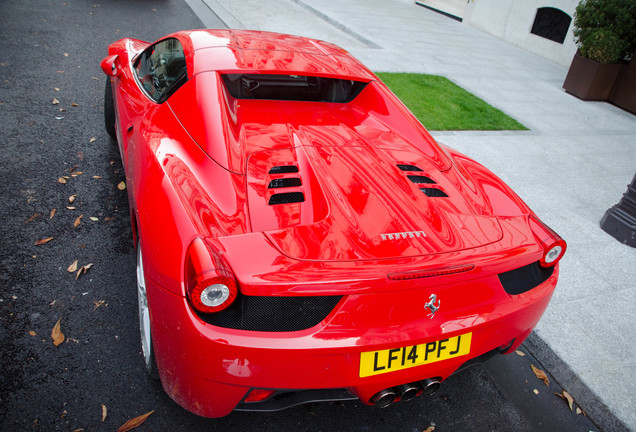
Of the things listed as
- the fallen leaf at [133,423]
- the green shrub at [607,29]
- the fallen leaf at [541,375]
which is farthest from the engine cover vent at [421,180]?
the green shrub at [607,29]

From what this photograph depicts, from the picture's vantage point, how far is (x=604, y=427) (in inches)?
94.3

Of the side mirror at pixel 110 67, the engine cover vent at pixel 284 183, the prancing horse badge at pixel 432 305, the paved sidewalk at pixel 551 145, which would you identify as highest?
the engine cover vent at pixel 284 183

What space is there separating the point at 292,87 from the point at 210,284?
5.61 feet

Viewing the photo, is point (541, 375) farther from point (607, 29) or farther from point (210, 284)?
point (607, 29)

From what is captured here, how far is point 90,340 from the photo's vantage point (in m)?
2.40

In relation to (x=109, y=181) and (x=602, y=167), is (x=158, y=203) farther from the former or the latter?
(x=602, y=167)

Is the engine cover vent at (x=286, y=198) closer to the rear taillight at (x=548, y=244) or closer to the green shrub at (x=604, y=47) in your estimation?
the rear taillight at (x=548, y=244)

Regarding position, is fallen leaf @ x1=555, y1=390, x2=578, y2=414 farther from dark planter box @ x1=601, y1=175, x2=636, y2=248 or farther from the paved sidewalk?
dark planter box @ x1=601, y1=175, x2=636, y2=248

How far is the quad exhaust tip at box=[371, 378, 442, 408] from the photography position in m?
1.80

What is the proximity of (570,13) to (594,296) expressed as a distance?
8995 mm

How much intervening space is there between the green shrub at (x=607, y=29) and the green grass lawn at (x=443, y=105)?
2416 millimetres

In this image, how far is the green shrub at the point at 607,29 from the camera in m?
7.30

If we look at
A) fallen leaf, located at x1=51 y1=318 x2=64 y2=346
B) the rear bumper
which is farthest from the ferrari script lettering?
fallen leaf, located at x1=51 y1=318 x2=64 y2=346

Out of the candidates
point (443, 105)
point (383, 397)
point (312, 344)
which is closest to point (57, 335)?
point (312, 344)
